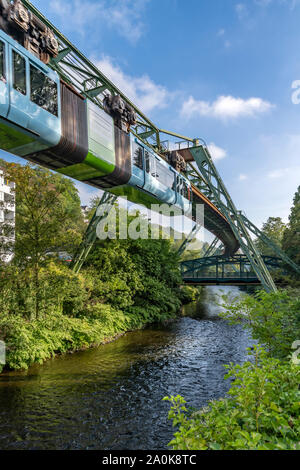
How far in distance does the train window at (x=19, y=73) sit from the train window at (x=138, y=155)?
547 cm

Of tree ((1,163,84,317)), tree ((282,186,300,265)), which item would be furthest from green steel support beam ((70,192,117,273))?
tree ((282,186,300,265))

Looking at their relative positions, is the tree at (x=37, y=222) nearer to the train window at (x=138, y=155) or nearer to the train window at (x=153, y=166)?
the train window at (x=138, y=155)

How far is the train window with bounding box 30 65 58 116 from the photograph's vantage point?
7.88 m

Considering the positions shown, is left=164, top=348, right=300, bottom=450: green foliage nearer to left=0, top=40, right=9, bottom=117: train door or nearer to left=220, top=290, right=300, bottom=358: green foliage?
left=220, top=290, right=300, bottom=358: green foliage

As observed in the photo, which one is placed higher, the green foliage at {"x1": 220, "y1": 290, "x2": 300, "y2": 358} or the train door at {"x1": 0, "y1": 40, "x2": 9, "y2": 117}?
the train door at {"x1": 0, "y1": 40, "x2": 9, "y2": 117}

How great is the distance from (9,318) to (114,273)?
866 centimetres

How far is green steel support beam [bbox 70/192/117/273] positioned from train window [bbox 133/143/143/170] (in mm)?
6429

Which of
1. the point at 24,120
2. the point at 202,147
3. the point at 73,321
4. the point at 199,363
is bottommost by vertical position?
the point at 199,363

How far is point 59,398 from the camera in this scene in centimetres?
914

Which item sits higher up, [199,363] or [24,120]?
[24,120]

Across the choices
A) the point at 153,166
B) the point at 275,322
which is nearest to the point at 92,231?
the point at 153,166

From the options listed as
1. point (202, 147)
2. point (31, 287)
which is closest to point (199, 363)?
point (31, 287)

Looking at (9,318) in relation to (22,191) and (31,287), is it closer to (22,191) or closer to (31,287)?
(31,287)

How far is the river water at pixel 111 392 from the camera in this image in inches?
280
